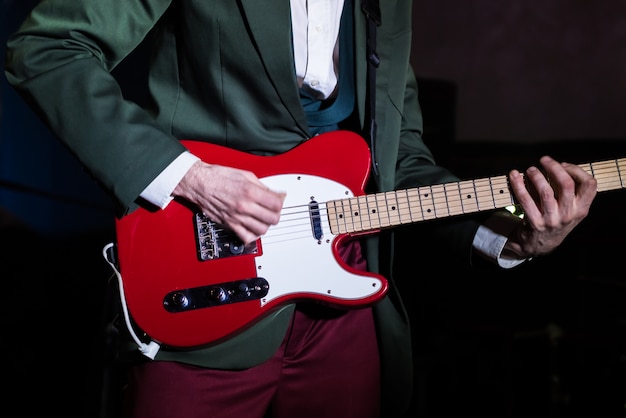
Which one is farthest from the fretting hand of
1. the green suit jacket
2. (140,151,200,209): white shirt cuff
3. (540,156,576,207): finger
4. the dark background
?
the dark background

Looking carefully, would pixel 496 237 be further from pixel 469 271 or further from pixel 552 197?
pixel 469 271

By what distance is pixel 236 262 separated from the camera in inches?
42.4

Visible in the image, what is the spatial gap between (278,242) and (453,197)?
0.37 m

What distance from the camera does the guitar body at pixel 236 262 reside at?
1.04 metres

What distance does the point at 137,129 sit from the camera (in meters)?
0.99

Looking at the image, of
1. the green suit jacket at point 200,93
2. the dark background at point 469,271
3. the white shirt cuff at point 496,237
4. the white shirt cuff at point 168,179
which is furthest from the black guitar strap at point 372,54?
the dark background at point 469,271

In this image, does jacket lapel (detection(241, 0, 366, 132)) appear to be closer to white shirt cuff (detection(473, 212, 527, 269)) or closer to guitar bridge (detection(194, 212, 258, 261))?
guitar bridge (detection(194, 212, 258, 261))

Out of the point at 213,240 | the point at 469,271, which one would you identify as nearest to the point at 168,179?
the point at 213,240

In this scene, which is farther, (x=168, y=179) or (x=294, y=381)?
(x=294, y=381)

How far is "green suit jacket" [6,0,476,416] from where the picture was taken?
3.23 feet

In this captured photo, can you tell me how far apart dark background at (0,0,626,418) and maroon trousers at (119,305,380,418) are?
849 millimetres

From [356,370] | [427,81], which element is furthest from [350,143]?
[427,81]

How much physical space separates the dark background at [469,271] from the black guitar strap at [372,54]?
3.22 feet

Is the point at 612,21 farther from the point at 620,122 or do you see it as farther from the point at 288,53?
the point at 288,53
